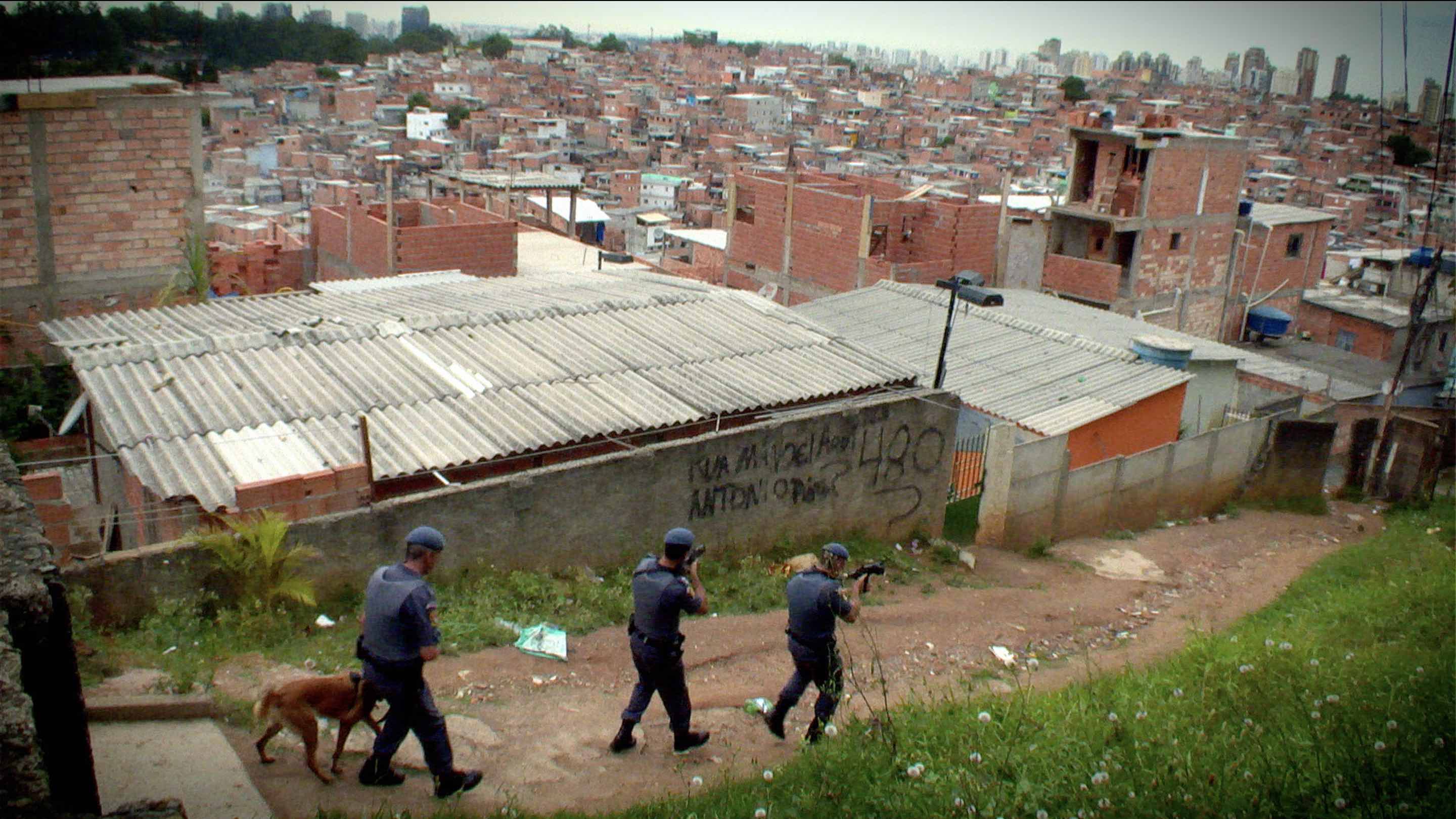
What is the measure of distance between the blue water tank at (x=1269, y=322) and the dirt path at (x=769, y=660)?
728 inches

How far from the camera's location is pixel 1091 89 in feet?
540

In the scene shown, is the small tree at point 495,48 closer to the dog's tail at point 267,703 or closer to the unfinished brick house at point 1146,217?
the unfinished brick house at point 1146,217

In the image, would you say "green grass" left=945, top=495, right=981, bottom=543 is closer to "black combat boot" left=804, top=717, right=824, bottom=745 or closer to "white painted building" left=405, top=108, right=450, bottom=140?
"black combat boot" left=804, top=717, right=824, bottom=745

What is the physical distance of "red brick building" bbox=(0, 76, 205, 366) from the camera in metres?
12.7

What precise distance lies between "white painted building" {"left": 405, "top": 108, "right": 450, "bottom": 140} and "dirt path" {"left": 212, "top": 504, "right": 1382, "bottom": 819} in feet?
291

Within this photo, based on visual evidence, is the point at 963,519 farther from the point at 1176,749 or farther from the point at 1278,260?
the point at 1278,260

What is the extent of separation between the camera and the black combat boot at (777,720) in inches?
245

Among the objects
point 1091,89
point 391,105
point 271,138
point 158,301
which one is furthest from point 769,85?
point 158,301

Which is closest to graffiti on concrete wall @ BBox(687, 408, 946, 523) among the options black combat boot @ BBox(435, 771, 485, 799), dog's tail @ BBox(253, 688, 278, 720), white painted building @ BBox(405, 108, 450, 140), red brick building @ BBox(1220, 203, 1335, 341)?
black combat boot @ BBox(435, 771, 485, 799)

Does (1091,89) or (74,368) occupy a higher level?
(1091,89)

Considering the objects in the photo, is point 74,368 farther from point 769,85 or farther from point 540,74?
point 769,85

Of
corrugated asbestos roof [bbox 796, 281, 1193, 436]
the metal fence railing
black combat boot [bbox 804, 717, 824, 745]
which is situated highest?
corrugated asbestos roof [bbox 796, 281, 1193, 436]

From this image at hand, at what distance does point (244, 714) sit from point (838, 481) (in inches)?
231

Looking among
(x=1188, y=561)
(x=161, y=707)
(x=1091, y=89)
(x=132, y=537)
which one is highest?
(x=1091, y=89)
